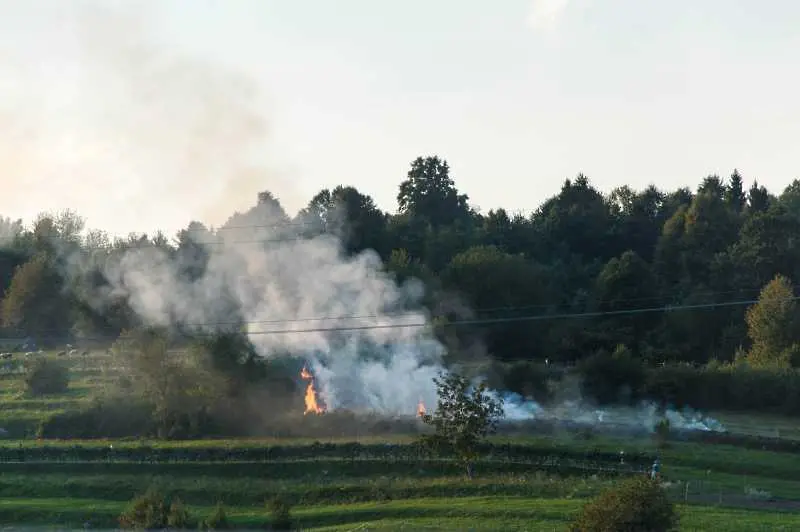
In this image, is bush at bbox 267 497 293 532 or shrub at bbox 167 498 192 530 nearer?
shrub at bbox 167 498 192 530

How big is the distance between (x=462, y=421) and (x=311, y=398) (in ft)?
61.6

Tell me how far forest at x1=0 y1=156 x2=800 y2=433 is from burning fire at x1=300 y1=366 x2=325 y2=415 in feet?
5.94

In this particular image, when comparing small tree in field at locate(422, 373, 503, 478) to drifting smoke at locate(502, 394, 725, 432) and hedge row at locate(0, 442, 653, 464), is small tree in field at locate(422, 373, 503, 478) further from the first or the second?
drifting smoke at locate(502, 394, 725, 432)

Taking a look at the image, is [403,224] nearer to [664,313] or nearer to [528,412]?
[664,313]

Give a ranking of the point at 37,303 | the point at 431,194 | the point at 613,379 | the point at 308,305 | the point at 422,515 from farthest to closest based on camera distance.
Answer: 1. the point at 431,194
2. the point at 37,303
3. the point at 308,305
4. the point at 613,379
5. the point at 422,515

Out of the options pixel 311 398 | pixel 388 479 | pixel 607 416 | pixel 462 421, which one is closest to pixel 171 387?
pixel 311 398

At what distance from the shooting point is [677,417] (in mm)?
69312

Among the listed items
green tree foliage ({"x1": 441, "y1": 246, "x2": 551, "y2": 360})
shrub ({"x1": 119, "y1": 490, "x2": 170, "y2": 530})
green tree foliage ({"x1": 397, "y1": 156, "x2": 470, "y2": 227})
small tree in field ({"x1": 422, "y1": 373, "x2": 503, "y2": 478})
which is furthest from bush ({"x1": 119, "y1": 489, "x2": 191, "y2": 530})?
green tree foliage ({"x1": 397, "y1": 156, "x2": 470, "y2": 227})

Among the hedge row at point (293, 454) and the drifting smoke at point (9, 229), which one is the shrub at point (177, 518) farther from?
the drifting smoke at point (9, 229)

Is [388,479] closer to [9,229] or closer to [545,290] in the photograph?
[545,290]

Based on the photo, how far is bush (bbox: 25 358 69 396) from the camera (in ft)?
263

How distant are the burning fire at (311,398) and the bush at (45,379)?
20454mm

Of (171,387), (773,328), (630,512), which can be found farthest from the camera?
(773,328)

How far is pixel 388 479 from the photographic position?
182ft
